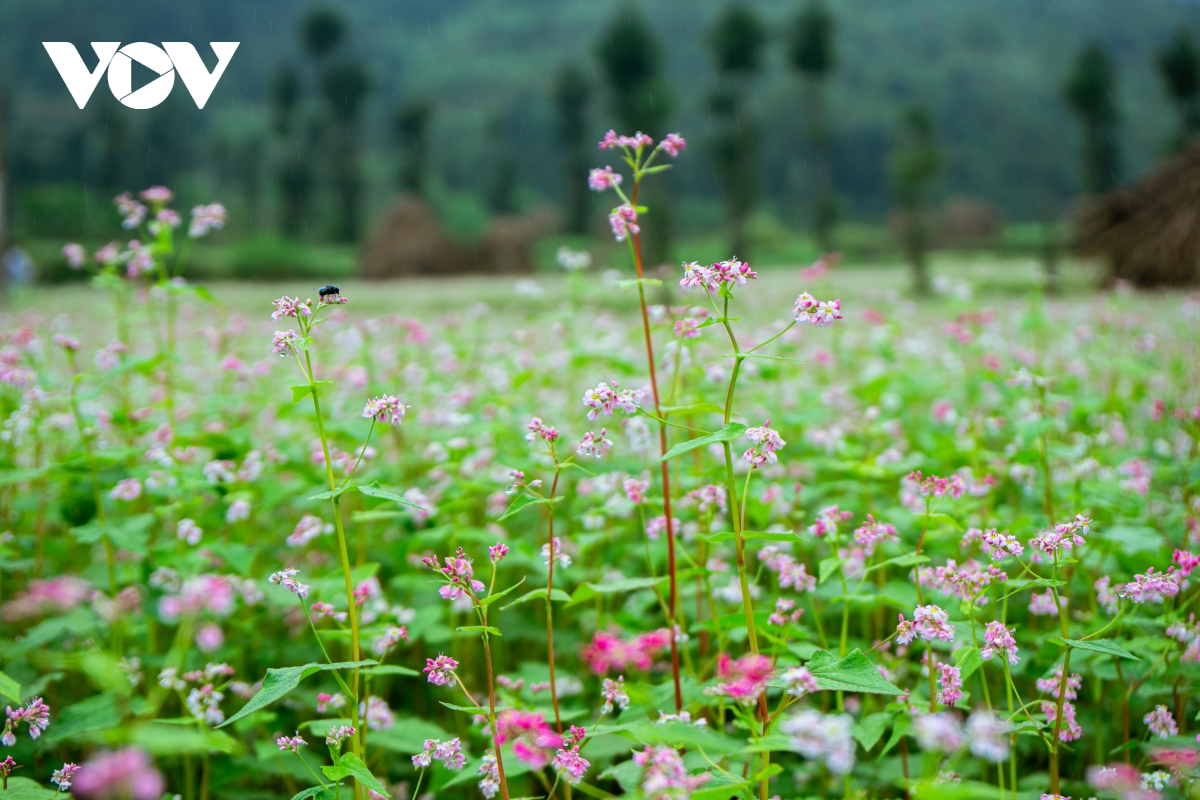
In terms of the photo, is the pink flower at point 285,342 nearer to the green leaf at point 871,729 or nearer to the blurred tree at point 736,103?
the green leaf at point 871,729

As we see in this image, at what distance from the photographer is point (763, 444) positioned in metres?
1.55

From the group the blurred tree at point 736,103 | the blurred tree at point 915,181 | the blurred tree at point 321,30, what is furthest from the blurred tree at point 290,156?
the blurred tree at point 915,181

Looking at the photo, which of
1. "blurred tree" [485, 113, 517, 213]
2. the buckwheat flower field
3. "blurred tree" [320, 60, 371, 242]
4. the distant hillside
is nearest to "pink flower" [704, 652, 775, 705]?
the buckwheat flower field

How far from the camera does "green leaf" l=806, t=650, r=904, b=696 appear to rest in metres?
1.29

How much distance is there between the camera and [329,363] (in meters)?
4.30

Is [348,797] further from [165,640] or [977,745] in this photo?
[977,745]

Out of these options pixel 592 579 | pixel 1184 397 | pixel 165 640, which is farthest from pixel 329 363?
pixel 1184 397

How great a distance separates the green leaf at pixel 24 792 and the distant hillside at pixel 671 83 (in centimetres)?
2584

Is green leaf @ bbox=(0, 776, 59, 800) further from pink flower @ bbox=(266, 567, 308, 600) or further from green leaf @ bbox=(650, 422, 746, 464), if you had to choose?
green leaf @ bbox=(650, 422, 746, 464)

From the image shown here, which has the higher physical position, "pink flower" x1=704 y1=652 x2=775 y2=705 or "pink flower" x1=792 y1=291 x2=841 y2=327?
"pink flower" x1=792 y1=291 x2=841 y2=327

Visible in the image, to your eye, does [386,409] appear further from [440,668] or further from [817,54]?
[817,54]

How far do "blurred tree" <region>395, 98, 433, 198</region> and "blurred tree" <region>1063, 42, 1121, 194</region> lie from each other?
23147 millimetres

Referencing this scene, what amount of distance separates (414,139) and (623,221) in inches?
1326

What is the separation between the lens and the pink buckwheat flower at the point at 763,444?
1492 mm
